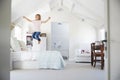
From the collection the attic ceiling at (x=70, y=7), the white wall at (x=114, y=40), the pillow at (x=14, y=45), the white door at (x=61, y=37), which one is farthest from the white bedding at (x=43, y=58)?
the white door at (x=61, y=37)

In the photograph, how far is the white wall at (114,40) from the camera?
1996 mm

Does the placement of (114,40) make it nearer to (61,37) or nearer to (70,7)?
(70,7)

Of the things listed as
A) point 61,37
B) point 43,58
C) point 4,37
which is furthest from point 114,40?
point 61,37

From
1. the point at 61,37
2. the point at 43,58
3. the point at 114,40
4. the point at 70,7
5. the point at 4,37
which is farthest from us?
the point at 61,37

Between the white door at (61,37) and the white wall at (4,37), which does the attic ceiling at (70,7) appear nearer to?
the white door at (61,37)

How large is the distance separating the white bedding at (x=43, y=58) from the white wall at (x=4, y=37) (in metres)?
4.16

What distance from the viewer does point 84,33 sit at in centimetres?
1082

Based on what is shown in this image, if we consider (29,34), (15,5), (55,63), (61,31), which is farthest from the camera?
(61,31)

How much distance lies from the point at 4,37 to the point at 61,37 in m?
9.66

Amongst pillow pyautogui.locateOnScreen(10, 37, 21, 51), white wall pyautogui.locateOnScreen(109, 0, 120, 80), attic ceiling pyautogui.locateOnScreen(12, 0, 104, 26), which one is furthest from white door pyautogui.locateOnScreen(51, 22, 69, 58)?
white wall pyautogui.locateOnScreen(109, 0, 120, 80)

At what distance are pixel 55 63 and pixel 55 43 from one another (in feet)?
17.1

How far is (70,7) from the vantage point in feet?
33.5

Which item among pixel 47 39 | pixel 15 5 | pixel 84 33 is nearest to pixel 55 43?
pixel 47 39

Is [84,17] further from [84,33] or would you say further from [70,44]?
[70,44]
